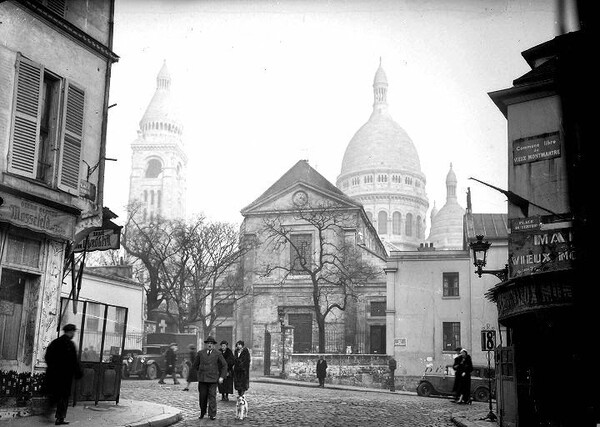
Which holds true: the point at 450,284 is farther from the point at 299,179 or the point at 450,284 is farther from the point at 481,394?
the point at 299,179

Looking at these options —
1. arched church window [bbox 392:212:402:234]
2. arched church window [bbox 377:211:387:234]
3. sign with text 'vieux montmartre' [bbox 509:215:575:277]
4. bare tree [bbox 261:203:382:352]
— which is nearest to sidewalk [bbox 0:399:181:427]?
sign with text 'vieux montmartre' [bbox 509:215:575:277]

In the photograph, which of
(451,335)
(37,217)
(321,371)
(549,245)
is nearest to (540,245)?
(549,245)

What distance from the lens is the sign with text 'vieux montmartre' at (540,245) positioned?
15.7 metres

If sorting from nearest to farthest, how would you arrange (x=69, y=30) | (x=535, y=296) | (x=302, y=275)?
(x=535, y=296) < (x=69, y=30) < (x=302, y=275)

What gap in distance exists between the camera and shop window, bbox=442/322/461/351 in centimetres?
3903

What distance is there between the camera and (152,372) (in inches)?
1266

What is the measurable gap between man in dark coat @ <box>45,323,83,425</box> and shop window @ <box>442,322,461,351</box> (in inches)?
1164

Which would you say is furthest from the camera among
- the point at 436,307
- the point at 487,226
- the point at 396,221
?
the point at 396,221

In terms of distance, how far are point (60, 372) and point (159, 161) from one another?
109 meters

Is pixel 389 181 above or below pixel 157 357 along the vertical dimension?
above

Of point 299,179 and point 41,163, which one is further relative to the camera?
point 299,179

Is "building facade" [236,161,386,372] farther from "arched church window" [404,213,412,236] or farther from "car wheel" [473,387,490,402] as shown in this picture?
"arched church window" [404,213,412,236]

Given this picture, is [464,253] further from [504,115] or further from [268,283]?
[504,115]

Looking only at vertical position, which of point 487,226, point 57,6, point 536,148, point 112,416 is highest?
point 487,226
